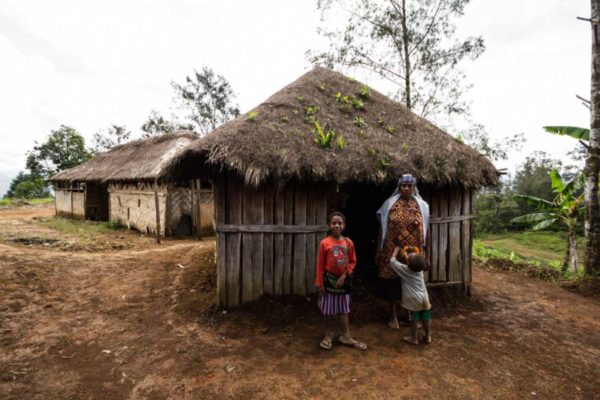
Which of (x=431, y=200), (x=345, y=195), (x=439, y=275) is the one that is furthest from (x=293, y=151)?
(x=439, y=275)

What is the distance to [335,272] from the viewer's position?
3.41 metres

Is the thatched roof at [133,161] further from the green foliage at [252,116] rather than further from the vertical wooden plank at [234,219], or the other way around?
the vertical wooden plank at [234,219]

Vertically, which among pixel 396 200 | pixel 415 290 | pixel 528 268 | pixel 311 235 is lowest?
pixel 528 268

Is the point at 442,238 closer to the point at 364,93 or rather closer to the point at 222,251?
the point at 364,93

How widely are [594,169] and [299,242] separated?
21.0ft

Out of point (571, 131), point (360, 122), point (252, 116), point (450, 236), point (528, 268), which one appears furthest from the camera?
point (571, 131)

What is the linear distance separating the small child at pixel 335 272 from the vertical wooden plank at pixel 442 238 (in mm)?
2386

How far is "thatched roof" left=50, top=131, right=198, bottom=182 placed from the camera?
38.3 ft

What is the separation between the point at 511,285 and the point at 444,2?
10208mm

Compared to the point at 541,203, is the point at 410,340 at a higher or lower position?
lower

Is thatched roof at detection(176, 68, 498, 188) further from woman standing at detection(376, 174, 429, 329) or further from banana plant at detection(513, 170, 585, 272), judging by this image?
banana plant at detection(513, 170, 585, 272)

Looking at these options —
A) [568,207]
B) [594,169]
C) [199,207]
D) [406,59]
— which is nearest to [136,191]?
[199,207]

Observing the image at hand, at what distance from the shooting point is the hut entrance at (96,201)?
14930mm

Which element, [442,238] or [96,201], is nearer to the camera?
[442,238]
